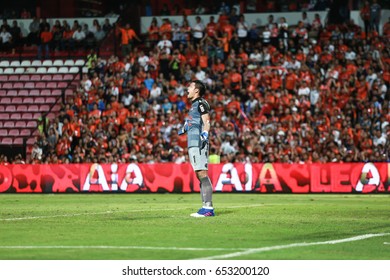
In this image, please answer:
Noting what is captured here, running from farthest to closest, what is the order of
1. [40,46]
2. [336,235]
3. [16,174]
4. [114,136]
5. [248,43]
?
[40,46], [248,43], [114,136], [16,174], [336,235]

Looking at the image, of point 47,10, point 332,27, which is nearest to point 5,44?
point 47,10

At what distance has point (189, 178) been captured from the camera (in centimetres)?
3088

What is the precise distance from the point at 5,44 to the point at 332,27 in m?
14.1

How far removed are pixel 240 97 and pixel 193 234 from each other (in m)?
22.0

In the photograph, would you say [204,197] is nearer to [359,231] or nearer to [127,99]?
[359,231]

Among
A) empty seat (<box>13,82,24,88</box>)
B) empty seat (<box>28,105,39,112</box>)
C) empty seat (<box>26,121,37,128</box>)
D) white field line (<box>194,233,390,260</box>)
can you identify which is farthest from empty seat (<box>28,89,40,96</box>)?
white field line (<box>194,233,390,260</box>)

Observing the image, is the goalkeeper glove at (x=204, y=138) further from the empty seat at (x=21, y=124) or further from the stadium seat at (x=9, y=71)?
the stadium seat at (x=9, y=71)

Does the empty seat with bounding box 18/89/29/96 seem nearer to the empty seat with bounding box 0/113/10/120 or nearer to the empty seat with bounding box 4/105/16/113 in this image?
the empty seat with bounding box 4/105/16/113

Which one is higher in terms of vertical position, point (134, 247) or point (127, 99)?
point (127, 99)

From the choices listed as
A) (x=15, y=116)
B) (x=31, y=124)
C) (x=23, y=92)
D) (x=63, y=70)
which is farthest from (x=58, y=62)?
(x=31, y=124)

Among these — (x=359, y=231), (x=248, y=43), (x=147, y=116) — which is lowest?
(x=359, y=231)

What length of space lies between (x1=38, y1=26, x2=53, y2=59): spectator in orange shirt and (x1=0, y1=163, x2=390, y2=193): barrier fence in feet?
33.7

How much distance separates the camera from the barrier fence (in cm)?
2973

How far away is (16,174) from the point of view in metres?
32.0
